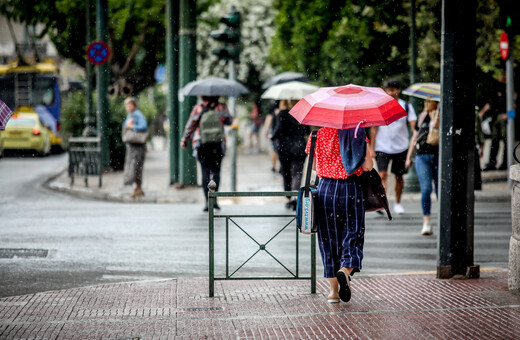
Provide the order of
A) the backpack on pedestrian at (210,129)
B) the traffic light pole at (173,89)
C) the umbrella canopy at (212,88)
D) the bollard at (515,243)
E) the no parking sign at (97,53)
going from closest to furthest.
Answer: the bollard at (515,243), the backpack on pedestrian at (210,129), the umbrella canopy at (212,88), the traffic light pole at (173,89), the no parking sign at (97,53)

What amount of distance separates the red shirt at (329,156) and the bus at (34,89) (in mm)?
29566

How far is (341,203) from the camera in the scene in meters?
6.47

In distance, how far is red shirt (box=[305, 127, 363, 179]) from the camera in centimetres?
649

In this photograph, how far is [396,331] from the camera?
18.6 ft

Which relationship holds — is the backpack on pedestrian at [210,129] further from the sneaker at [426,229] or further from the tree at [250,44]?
the tree at [250,44]

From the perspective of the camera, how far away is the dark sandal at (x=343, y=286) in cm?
634

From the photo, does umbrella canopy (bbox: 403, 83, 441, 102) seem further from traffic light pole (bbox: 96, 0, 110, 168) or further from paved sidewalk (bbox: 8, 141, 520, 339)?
traffic light pole (bbox: 96, 0, 110, 168)

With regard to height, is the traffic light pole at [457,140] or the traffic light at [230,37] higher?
the traffic light at [230,37]

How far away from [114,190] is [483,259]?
9.20m

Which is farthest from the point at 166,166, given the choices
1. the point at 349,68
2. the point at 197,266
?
the point at 197,266

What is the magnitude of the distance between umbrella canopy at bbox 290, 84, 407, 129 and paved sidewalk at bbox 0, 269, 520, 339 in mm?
1483

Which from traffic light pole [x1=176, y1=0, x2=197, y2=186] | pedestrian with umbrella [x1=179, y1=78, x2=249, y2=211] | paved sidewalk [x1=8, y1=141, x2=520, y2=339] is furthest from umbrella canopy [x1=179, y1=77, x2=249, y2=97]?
paved sidewalk [x1=8, y1=141, x2=520, y2=339]

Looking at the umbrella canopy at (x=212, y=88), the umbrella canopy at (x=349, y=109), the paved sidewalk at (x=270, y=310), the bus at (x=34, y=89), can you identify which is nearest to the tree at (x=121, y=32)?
the bus at (x=34, y=89)

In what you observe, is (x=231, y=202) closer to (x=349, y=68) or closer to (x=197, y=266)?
(x=197, y=266)
